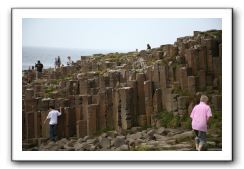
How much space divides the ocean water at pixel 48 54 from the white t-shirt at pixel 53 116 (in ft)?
1.80

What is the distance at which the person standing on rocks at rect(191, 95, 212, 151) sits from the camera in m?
20.7

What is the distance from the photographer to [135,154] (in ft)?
68.1

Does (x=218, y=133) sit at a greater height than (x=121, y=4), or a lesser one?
lesser

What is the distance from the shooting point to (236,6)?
67.8 ft

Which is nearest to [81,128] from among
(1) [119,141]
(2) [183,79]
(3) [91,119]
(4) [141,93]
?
(3) [91,119]

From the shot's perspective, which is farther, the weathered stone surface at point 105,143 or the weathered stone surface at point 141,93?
the weathered stone surface at point 141,93

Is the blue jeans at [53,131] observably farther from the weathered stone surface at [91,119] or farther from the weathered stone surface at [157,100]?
the weathered stone surface at [157,100]

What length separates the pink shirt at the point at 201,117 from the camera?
2073cm

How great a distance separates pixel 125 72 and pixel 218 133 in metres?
1.36

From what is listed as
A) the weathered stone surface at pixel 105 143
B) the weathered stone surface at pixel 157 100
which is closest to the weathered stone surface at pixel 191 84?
the weathered stone surface at pixel 157 100

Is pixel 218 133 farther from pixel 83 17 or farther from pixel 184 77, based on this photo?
pixel 83 17

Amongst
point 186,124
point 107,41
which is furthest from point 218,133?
point 107,41

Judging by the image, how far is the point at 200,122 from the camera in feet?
68.0

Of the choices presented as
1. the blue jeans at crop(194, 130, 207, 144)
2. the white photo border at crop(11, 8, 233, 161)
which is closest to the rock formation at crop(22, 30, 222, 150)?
the white photo border at crop(11, 8, 233, 161)
